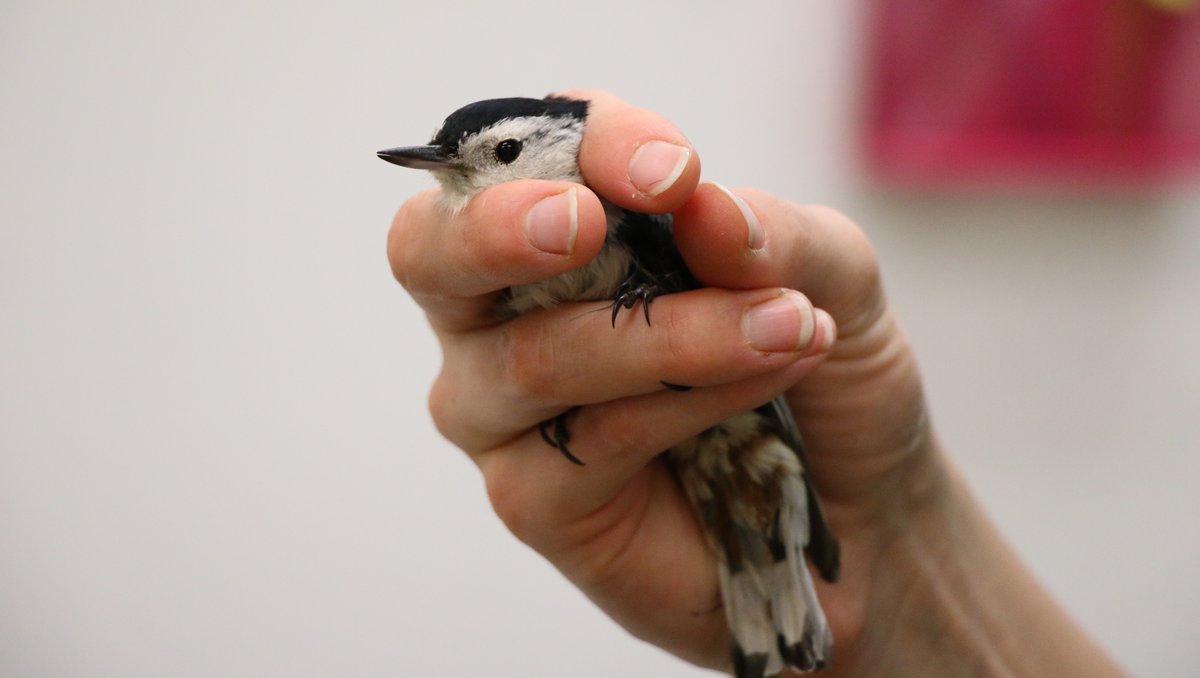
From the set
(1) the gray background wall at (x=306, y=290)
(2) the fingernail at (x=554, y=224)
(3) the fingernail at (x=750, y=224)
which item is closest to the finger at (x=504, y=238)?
(2) the fingernail at (x=554, y=224)

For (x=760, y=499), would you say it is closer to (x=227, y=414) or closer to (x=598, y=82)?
(x=598, y=82)

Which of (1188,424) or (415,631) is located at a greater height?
(1188,424)

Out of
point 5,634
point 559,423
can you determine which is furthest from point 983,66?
point 5,634

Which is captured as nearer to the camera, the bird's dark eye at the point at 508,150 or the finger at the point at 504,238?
the finger at the point at 504,238

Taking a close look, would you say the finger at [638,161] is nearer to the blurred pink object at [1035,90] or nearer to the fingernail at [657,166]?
the fingernail at [657,166]

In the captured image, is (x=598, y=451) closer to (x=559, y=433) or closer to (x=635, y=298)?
(x=559, y=433)

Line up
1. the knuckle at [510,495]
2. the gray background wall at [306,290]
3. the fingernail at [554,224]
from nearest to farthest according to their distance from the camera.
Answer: the fingernail at [554,224], the knuckle at [510,495], the gray background wall at [306,290]

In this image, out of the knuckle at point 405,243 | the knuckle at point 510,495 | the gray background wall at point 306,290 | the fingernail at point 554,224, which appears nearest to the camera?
the fingernail at point 554,224
